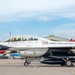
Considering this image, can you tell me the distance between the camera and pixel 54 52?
22547 millimetres

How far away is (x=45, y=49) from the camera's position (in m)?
22.5

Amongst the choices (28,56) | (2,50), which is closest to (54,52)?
(28,56)

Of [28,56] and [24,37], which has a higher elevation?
[24,37]

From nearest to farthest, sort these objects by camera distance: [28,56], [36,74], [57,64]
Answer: [36,74] → [28,56] → [57,64]

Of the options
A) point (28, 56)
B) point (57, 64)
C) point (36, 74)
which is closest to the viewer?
point (36, 74)

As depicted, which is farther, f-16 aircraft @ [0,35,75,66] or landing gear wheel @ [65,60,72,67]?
landing gear wheel @ [65,60,72,67]

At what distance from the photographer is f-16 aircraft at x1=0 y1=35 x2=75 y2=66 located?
2236cm

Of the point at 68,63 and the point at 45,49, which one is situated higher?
the point at 45,49

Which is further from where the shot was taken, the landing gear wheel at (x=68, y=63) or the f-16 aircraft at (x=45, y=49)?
the landing gear wheel at (x=68, y=63)

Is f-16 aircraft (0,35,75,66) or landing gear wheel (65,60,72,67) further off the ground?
f-16 aircraft (0,35,75,66)

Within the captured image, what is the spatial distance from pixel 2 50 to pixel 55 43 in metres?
4.25

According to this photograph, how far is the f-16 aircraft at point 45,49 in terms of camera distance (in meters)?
22.4

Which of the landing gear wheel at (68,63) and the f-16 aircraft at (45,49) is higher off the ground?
the f-16 aircraft at (45,49)

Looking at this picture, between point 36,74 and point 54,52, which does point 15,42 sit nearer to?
point 54,52
